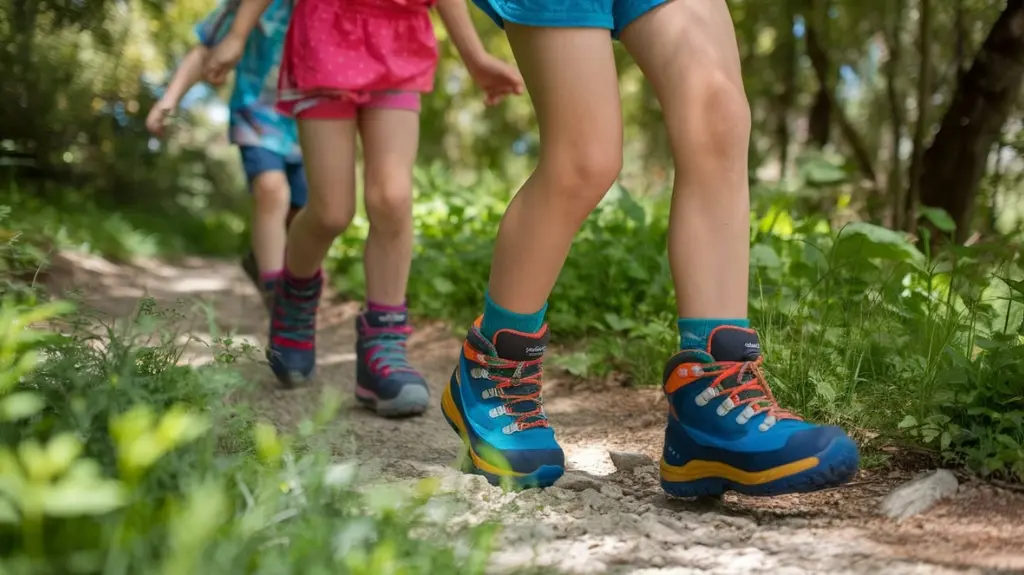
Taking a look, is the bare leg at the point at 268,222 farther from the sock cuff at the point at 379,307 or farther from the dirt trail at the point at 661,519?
the dirt trail at the point at 661,519

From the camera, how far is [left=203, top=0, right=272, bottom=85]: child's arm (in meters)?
2.90

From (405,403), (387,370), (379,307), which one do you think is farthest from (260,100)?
(405,403)

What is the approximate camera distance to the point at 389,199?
291cm

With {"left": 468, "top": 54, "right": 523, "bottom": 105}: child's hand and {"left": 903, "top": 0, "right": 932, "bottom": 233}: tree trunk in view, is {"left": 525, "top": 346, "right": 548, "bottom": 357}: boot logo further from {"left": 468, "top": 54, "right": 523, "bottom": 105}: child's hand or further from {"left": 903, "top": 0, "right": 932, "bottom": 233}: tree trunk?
{"left": 903, "top": 0, "right": 932, "bottom": 233}: tree trunk

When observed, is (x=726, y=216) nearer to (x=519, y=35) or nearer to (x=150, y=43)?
(x=519, y=35)

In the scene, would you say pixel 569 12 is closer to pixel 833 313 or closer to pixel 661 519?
pixel 661 519

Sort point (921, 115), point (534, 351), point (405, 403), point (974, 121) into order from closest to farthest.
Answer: point (534, 351)
point (405, 403)
point (974, 121)
point (921, 115)

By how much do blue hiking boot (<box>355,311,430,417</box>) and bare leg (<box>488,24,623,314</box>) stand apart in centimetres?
96

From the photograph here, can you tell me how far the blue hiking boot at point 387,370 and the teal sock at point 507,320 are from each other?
0.86 m

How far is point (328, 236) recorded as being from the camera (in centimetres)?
304

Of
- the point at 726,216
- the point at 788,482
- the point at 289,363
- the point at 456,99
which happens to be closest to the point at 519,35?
the point at 726,216

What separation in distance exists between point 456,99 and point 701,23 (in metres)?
11.1

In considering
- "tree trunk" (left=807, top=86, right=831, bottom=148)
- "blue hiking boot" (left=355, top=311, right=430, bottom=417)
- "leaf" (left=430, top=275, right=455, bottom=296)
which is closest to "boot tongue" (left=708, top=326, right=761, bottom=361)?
"blue hiking boot" (left=355, top=311, right=430, bottom=417)

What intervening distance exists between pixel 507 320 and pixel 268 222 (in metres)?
2.42
